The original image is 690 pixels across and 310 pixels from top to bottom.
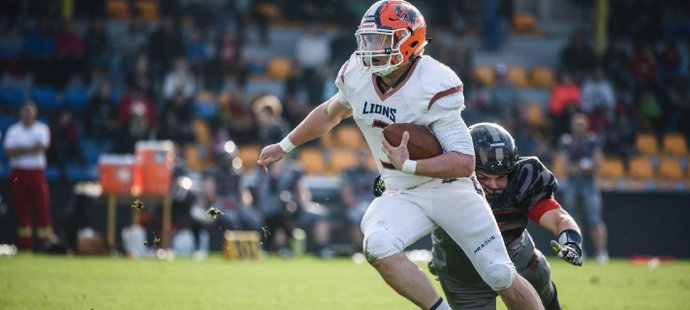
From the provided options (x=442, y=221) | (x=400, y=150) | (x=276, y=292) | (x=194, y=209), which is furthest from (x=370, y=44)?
(x=194, y=209)

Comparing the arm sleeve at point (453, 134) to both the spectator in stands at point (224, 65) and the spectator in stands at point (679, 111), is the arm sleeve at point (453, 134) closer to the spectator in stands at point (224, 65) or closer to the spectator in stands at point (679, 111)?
the spectator in stands at point (224, 65)

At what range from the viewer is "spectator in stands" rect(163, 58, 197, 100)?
16.8m

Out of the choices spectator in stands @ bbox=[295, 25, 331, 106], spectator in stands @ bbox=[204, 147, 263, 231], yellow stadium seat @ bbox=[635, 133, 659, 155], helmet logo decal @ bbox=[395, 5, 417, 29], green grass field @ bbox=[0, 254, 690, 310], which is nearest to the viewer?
helmet logo decal @ bbox=[395, 5, 417, 29]

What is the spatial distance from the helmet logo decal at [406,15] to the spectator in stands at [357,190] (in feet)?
31.7

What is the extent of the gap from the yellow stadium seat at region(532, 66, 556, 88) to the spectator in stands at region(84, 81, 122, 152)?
8.99 meters

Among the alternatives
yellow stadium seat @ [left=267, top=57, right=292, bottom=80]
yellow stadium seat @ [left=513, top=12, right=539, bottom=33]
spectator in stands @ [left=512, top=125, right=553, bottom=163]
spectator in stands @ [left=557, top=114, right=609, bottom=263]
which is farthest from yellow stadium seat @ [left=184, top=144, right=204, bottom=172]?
yellow stadium seat @ [left=513, top=12, right=539, bottom=33]

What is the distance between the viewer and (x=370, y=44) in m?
5.53

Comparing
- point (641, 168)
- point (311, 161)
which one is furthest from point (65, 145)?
point (641, 168)

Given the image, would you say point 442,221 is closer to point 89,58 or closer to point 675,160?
point 89,58

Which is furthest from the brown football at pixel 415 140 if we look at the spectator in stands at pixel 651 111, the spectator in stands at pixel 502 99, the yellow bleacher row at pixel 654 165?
the spectator in stands at pixel 651 111

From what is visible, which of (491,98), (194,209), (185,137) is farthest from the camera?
(491,98)

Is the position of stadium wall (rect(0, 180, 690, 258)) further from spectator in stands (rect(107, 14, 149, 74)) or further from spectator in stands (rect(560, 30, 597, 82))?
spectator in stands (rect(107, 14, 149, 74))

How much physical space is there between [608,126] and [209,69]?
7.02 meters

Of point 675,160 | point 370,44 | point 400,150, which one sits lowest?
point 675,160
